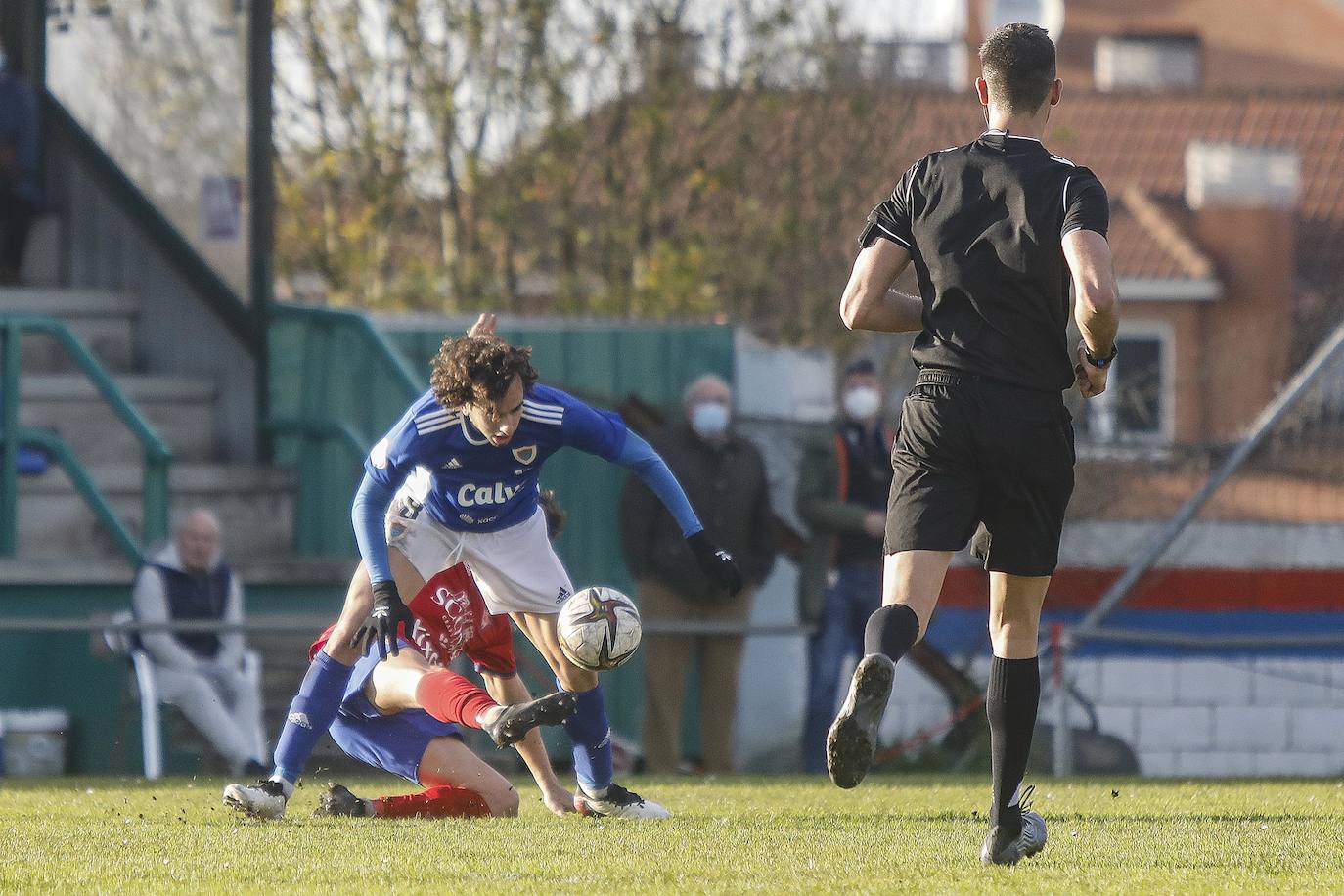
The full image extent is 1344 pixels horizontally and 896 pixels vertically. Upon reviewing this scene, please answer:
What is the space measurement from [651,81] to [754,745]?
680 cm

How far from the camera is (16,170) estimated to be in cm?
1595

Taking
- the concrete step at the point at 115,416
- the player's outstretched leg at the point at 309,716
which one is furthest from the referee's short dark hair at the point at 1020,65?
the concrete step at the point at 115,416

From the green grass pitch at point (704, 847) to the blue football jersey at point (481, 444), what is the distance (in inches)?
44.8

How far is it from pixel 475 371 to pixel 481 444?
350 mm

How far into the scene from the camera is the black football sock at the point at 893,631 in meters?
5.84

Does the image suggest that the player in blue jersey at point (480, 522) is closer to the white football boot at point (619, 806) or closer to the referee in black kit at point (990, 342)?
the white football boot at point (619, 806)

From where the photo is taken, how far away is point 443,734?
8.52m

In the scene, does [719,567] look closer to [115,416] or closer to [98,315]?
[115,416]

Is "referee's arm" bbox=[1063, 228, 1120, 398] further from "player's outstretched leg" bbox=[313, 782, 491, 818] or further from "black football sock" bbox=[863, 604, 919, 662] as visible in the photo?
"player's outstretched leg" bbox=[313, 782, 491, 818]

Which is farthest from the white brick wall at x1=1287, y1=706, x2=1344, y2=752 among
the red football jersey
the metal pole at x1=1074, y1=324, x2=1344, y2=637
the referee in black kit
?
the referee in black kit

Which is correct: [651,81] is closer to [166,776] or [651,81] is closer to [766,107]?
[766,107]

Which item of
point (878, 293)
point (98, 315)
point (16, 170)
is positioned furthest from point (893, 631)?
point (16, 170)

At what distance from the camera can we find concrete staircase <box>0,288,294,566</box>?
13.8 meters

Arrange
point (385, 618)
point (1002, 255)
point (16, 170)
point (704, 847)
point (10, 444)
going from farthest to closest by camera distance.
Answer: point (16, 170) < point (10, 444) < point (385, 618) < point (704, 847) < point (1002, 255)
